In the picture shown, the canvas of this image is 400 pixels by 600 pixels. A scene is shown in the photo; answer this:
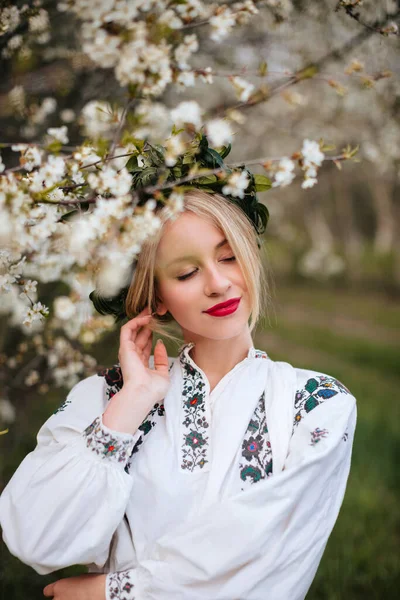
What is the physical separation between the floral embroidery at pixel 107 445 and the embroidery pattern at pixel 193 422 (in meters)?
0.18

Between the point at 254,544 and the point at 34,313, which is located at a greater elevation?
the point at 34,313

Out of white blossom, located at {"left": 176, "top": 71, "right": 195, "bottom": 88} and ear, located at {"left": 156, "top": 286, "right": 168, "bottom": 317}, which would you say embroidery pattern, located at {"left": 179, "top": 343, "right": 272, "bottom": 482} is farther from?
white blossom, located at {"left": 176, "top": 71, "right": 195, "bottom": 88}

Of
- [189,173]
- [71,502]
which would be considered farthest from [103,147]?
[71,502]

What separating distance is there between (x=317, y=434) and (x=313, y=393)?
16 cm

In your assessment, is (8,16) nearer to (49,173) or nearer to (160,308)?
(49,173)

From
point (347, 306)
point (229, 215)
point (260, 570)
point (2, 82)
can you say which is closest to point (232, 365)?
point (229, 215)

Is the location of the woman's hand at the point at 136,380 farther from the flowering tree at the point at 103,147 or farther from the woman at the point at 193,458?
the flowering tree at the point at 103,147

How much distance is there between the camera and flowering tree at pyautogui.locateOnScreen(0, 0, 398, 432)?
1269 mm

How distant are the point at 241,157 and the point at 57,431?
4526mm

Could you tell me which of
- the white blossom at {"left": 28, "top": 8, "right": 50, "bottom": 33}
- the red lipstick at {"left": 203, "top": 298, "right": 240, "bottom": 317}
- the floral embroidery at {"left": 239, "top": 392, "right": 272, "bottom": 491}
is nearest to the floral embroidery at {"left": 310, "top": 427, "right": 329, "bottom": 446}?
the floral embroidery at {"left": 239, "top": 392, "right": 272, "bottom": 491}

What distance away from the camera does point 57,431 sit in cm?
159

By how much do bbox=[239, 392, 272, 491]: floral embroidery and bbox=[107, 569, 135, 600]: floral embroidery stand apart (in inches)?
14.6

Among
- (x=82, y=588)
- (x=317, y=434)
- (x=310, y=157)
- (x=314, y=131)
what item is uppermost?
(x=310, y=157)

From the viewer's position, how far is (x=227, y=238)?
1.61 m
